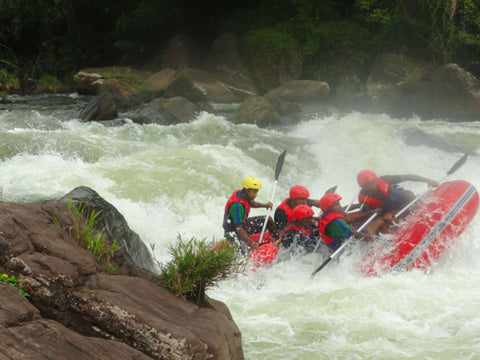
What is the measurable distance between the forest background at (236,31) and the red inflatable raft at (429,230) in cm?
1249

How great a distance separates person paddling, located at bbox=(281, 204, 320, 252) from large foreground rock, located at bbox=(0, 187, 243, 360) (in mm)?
2536

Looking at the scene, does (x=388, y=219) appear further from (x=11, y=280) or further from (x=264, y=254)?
(x=11, y=280)

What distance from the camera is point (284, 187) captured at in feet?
29.0

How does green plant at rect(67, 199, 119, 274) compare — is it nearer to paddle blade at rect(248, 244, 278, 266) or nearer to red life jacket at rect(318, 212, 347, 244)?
paddle blade at rect(248, 244, 278, 266)

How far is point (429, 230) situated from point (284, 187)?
3461mm

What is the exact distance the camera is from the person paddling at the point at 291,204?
588 centimetres

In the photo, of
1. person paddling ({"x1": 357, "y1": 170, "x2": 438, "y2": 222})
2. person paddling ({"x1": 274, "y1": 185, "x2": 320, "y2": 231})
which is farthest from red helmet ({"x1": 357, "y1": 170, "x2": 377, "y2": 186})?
person paddling ({"x1": 274, "y1": 185, "x2": 320, "y2": 231})

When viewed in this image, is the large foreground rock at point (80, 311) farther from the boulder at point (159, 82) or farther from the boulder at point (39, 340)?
the boulder at point (159, 82)

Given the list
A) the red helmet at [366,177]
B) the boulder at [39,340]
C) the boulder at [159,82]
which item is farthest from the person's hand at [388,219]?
the boulder at [159,82]

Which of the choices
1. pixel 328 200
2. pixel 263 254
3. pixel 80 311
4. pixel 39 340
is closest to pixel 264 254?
pixel 263 254

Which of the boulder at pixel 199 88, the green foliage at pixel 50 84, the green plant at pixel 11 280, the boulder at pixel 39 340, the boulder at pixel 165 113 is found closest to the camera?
the boulder at pixel 39 340

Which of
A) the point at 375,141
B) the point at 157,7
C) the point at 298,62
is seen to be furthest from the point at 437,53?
the point at 157,7

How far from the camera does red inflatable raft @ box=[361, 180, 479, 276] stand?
544 centimetres

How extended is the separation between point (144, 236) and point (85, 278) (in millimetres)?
3593
